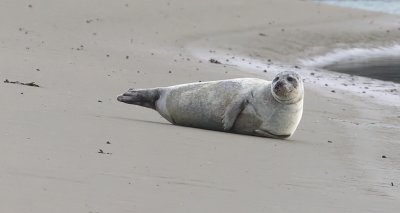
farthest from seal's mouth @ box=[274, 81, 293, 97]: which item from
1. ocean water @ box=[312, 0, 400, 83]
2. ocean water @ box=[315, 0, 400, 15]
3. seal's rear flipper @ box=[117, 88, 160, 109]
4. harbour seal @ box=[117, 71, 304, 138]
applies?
ocean water @ box=[315, 0, 400, 15]

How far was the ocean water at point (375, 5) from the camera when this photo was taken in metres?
25.5

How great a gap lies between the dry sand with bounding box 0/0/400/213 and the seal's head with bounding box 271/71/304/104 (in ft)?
1.13

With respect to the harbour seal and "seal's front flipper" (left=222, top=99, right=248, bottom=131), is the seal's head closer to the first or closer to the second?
the harbour seal

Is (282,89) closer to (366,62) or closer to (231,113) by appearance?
(231,113)

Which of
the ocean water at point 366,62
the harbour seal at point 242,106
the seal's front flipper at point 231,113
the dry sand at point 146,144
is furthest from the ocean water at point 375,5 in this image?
the seal's front flipper at point 231,113

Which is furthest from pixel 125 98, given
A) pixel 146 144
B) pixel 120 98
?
pixel 146 144

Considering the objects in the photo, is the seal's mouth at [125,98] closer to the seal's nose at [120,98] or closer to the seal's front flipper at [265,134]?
the seal's nose at [120,98]

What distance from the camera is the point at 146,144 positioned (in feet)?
18.7

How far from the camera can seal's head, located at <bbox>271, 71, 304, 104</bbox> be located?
7.08m

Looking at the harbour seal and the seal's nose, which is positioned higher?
the harbour seal

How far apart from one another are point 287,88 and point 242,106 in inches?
16.4

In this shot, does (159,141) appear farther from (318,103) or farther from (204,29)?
(204,29)

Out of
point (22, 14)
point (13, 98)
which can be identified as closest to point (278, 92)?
point (13, 98)

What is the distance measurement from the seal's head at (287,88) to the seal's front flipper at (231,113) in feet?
0.95
